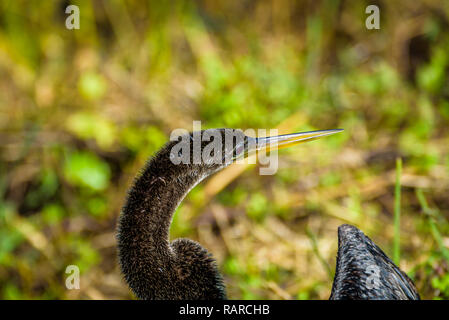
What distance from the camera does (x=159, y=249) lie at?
74.9 inches

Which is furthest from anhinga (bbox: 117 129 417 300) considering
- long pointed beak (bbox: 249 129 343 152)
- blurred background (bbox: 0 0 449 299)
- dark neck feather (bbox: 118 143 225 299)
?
blurred background (bbox: 0 0 449 299)

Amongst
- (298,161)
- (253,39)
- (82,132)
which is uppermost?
(253,39)

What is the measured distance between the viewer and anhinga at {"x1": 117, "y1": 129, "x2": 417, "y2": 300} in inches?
74.7

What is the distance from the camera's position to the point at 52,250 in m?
3.31

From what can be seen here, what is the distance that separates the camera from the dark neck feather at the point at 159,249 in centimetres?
190

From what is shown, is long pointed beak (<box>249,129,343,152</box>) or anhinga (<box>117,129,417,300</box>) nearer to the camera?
anhinga (<box>117,129,417,300</box>)

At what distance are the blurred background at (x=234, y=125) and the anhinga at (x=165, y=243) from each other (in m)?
0.68

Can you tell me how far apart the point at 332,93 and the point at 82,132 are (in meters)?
2.12

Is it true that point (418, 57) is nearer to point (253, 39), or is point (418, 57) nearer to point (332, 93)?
point (332, 93)

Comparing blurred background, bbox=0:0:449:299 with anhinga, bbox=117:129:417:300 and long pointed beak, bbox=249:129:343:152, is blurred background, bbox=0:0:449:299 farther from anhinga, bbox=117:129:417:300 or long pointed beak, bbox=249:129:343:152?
anhinga, bbox=117:129:417:300

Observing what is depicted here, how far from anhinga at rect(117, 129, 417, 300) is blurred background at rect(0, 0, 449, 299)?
0.68 m

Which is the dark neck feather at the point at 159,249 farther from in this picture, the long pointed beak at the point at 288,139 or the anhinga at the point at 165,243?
the long pointed beak at the point at 288,139

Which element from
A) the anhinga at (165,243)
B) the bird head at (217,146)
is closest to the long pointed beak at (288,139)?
the bird head at (217,146)
